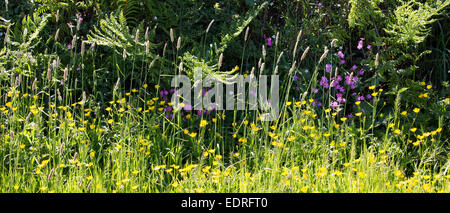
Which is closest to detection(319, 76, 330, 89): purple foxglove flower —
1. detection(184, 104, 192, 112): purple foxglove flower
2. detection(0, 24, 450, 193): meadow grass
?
detection(0, 24, 450, 193): meadow grass

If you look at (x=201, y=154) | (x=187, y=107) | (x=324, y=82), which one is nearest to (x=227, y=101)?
(x=187, y=107)

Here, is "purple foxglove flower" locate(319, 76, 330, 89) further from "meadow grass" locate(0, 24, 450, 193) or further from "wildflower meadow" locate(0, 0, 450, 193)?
"meadow grass" locate(0, 24, 450, 193)

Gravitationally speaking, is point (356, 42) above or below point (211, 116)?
above

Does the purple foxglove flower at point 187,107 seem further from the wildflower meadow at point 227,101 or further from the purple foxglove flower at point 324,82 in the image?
the purple foxglove flower at point 324,82

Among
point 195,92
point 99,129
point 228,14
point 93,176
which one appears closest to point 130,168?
point 93,176

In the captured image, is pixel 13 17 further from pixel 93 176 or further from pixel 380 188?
pixel 380 188

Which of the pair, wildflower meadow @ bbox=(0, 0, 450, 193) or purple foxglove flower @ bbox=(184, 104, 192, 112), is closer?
wildflower meadow @ bbox=(0, 0, 450, 193)

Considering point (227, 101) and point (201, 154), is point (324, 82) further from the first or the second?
point (201, 154)

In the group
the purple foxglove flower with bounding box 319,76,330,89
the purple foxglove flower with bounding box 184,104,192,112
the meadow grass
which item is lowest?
the meadow grass

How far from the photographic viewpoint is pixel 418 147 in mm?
3789

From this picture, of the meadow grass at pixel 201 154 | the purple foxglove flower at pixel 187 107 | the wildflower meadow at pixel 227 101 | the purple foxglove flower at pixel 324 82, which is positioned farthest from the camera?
the purple foxglove flower at pixel 324 82

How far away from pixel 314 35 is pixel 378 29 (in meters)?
0.52

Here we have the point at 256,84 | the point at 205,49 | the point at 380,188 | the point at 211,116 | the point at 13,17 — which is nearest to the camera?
the point at 380,188

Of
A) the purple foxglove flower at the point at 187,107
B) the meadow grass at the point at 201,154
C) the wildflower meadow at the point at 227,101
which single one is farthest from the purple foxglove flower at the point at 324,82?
the purple foxglove flower at the point at 187,107
